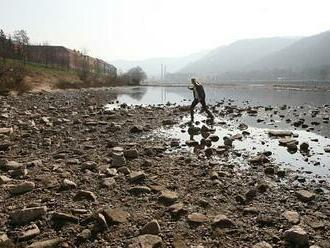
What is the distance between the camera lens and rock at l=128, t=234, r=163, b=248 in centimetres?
611

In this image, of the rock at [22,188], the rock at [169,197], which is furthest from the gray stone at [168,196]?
the rock at [22,188]

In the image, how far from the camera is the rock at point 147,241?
6.11m

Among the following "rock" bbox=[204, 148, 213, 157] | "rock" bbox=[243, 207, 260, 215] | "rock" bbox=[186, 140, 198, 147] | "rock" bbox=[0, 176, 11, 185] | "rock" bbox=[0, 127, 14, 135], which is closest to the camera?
"rock" bbox=[243, 207, 260, 215]

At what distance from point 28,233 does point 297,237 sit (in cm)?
465

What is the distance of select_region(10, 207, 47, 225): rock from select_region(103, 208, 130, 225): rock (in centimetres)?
124

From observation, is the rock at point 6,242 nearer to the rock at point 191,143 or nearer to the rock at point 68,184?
the rock at point 68,184

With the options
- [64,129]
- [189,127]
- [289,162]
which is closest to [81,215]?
[289,162]

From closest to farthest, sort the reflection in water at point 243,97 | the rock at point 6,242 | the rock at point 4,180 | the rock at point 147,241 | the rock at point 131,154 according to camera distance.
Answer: the rock at point 6,242
the rock at point 147,241
the rock at point 4,180
the rock at point 131,154
the reflection in water at point 243,97

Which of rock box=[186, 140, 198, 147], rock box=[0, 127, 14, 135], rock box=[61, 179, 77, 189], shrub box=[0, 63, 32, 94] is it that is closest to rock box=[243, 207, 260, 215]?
rock box=[61, 179, 77, 189]

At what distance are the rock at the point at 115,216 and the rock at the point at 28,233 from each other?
127 centimetres

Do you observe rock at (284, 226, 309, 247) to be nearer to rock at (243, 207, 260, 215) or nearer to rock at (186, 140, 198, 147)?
rock at (243, 207, 260, 215)

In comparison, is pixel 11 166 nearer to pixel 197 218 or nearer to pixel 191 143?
pixel 197 218

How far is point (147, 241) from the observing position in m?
6.23

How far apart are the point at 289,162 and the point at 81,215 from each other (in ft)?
25.4
